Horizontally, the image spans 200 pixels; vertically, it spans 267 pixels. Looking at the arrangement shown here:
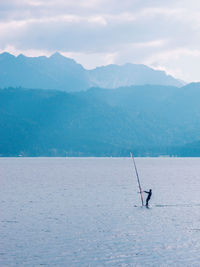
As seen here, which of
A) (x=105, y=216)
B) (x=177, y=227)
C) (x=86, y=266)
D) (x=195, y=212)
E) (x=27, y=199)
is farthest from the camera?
(x=27, y=199)

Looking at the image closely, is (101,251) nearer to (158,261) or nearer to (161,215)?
(158,261)

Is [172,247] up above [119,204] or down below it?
below

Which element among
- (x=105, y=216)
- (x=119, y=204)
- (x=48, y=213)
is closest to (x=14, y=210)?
(x=48, y=213)

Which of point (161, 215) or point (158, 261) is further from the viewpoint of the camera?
point (161, 215)

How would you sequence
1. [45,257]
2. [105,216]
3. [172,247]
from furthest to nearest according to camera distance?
[105,216]
[172,247]
[45,257]

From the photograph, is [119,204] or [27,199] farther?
[27,199]

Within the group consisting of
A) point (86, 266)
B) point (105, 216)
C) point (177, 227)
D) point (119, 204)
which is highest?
point (119, 204)

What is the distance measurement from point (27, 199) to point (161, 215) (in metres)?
29.0

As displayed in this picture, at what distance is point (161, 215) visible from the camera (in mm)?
58812

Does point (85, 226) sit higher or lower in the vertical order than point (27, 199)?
lower

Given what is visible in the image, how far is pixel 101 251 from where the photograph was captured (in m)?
36.8

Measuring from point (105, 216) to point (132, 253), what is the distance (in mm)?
20857

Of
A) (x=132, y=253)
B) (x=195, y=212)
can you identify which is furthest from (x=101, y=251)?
(x=195, y=212)

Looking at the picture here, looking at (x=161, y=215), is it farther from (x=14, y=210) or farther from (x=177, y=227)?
(x=14, y=210)
